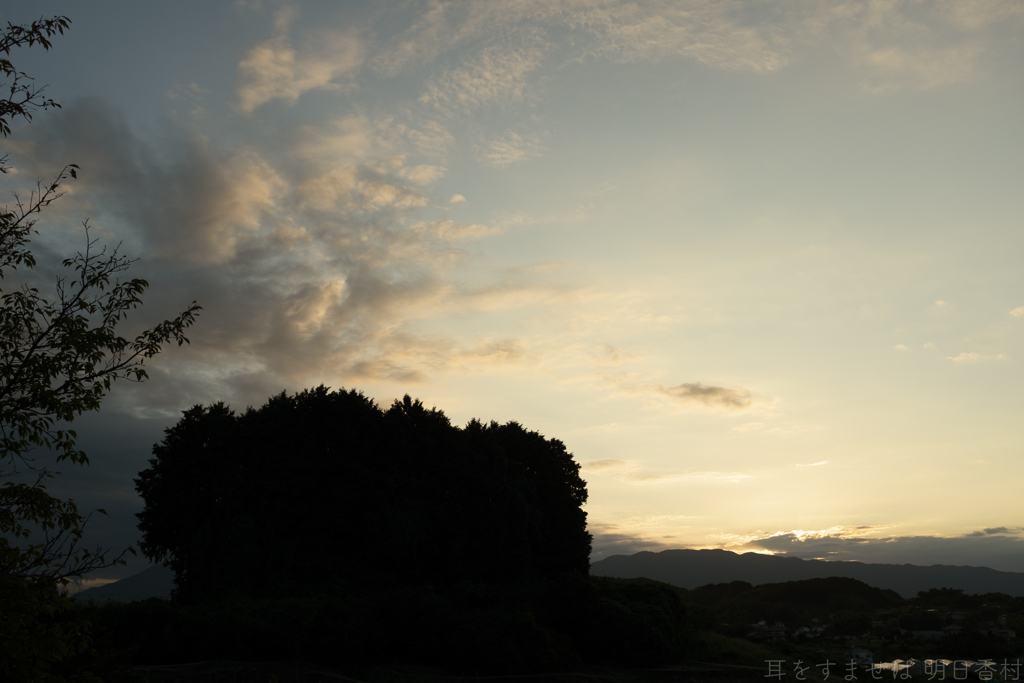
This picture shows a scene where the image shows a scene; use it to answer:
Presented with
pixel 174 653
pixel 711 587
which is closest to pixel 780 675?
pixel 174 653

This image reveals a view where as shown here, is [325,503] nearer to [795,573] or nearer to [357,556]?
[357,556]

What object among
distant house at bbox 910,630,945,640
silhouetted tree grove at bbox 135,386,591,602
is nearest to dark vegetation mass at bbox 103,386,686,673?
silhouetted tree grove at bbox 135,386,591,602

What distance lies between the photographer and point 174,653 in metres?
21.9

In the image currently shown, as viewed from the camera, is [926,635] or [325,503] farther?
[926,635]

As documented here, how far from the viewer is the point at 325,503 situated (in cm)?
3244

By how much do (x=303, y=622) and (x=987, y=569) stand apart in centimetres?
17394

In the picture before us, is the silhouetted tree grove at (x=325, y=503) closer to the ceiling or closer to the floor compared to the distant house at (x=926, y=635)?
closer to the ceiling

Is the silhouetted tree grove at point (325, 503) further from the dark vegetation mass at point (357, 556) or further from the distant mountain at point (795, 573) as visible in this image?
the distant mountain at point (795, 573)

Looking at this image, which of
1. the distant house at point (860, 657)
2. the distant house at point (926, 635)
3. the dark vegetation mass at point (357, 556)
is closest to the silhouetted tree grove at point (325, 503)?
the dark vegetation mass at point (357, 556)

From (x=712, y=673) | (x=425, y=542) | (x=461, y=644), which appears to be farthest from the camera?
(x=425, y=542)

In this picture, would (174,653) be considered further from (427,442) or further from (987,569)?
(987,569)

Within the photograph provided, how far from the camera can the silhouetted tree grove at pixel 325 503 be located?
30.0 m

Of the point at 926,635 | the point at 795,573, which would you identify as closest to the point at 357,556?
the point at 926,635

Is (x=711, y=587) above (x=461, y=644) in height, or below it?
below
